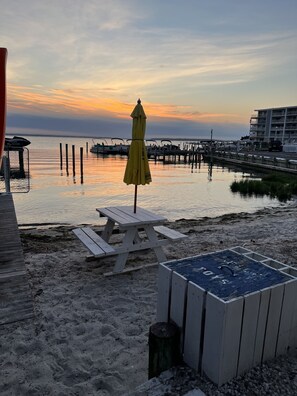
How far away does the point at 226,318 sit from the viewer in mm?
2223

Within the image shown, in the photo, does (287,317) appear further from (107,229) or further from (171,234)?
(107,229)

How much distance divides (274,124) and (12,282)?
103 metres

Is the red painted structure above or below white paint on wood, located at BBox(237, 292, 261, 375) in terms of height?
above

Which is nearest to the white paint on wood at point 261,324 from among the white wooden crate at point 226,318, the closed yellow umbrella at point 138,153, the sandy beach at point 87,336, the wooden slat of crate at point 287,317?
the white wooden crate at point 226,318

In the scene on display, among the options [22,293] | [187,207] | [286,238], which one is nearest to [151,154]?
[187,207]

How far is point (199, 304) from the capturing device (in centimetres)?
241

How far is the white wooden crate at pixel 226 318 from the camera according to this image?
2277mm

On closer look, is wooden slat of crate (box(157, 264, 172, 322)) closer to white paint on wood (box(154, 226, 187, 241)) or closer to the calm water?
white paint on wood (box(154, 226, 187, 241))

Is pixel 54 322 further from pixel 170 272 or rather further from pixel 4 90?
pixel 4 90

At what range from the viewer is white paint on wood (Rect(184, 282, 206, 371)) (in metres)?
2.40

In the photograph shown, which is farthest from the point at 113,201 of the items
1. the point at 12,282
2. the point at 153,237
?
the point at 12,282

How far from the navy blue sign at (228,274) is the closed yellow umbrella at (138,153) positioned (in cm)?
236

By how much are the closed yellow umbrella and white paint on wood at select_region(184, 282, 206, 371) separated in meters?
2.93

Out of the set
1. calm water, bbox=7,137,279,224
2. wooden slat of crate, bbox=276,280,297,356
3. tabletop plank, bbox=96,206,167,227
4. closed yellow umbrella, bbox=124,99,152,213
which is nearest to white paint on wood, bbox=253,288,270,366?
wooden slat of crate, bbox=276,280,297,356
